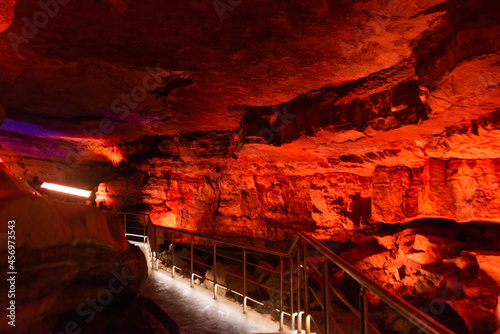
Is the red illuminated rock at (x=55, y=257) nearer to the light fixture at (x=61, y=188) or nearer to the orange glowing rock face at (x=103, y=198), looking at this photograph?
the light fixture at (x=61, y=188)

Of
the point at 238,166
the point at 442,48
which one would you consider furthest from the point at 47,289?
the point at 238,166

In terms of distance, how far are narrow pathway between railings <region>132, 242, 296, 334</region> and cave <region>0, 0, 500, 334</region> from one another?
0.08 meters

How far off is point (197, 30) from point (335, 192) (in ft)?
19.1

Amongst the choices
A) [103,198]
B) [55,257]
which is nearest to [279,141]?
[55,257]

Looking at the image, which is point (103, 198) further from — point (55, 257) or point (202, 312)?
point (55, 257)

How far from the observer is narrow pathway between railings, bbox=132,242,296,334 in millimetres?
3389

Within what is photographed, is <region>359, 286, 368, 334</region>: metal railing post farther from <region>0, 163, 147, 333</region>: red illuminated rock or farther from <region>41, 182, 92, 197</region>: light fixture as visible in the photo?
<region>41, 182, 92, 197</region>: light fixture

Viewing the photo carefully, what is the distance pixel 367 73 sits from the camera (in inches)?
162

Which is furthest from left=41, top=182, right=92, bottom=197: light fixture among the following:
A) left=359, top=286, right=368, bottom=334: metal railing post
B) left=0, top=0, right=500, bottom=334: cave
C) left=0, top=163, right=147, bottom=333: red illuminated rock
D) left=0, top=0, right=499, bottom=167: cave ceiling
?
left=359, top=286, right=368, bottom=334: metal railing post

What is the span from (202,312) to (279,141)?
127 inches

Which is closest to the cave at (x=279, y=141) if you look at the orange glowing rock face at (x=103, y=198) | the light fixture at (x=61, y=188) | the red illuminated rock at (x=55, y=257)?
the red illuminated rock at (x=55, y=257)

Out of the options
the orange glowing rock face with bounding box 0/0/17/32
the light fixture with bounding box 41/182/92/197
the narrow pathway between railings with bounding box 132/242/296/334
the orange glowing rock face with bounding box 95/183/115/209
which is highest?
the orange glowing rock face with bounding box 0/0/17/32

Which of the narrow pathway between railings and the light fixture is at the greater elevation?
the light fixture

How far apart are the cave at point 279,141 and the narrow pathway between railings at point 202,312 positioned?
81 mm
